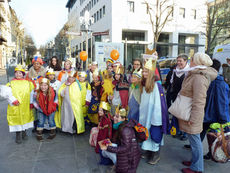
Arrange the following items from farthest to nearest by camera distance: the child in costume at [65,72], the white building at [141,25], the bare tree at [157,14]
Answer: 1. the white building at [141,25]
2. the bare tree at [157,14]
3. the child in costume at [65,72]

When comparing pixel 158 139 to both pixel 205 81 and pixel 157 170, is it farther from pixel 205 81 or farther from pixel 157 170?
pixel 205 81

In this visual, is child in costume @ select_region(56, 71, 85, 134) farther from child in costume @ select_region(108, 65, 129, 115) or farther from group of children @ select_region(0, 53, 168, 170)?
child in costume @ select_region(108, 65, 129, 115)

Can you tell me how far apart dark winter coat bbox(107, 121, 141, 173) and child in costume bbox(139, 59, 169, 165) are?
499 mm

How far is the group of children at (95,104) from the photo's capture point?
114 inches

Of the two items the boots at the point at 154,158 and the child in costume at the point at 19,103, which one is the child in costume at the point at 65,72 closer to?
the child in costume at the point at 19,103

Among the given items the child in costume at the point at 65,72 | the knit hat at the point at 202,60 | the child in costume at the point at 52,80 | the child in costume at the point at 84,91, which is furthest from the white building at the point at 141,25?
the knit hat at the point at 202,60

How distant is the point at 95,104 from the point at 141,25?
2063cm

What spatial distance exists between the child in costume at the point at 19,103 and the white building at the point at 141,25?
17804 mm

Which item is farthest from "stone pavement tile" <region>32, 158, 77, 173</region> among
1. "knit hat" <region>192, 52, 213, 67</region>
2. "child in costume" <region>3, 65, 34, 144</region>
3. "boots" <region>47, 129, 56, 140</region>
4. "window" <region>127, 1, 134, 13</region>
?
"window" <region>127, 1, 134, 13</region>

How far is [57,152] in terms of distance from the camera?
11.5ft

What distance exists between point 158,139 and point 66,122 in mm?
2267

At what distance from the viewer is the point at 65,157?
3295 mm

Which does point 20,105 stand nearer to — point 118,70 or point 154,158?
point 118,70

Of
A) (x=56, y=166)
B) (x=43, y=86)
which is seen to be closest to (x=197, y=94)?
(x=56, y=166)
